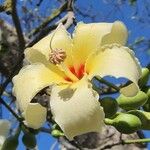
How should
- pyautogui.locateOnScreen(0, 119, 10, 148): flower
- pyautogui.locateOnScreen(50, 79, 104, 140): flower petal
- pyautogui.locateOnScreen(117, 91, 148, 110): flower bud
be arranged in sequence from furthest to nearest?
pyautogui.locateOnScreen(0, 119, 10, 148): flower < pyautogui.locateOnScreen(117, 91, 148, 110): flower bud < pyautogui.locateOnScreen(50, 79, 104, 140): flower petal

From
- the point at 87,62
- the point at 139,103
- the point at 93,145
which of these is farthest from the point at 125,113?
the point at 93,145

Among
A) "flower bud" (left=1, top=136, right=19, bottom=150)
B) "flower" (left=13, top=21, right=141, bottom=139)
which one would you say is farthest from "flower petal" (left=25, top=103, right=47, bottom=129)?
"flower bud" (left=1, top=136, right=19, bottom=150)

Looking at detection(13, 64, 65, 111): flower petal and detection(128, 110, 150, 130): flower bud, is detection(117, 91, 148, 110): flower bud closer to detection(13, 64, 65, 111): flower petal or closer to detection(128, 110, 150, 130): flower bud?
detection(128, 110, 150, 130): flower bud

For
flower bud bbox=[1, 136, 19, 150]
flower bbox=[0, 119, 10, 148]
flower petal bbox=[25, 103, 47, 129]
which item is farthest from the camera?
flower bbox=[0, 119, 10, 148]

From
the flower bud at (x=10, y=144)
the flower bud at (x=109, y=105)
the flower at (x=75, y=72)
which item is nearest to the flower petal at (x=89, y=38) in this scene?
the flower at (x=75, y=72)

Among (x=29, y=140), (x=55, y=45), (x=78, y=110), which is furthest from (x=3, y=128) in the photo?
(x=78, y=110)

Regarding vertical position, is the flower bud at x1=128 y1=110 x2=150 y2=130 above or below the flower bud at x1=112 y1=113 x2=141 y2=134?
below

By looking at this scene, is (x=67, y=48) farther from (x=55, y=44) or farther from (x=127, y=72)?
(x=127, y=72)
